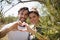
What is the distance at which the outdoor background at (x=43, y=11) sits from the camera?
1.51 meters

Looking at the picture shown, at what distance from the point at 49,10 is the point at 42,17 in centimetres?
10

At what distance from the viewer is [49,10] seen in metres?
1.52

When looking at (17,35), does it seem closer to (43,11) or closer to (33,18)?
(33,18)

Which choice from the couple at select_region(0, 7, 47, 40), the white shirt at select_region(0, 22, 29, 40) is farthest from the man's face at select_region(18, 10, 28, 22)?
the white shirt at select_region(0, 22, 29, 40)

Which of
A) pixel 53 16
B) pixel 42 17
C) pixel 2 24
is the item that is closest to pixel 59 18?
pixel 53 16

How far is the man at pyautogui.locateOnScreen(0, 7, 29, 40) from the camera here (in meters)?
1.50

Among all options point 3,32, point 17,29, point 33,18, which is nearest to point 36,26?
point 33,18

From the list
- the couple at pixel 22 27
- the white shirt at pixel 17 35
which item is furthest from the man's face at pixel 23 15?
the white shirt at pixel 17 35

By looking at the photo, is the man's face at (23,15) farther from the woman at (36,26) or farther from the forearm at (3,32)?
the forearm at (3,32)

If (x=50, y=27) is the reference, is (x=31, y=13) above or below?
above

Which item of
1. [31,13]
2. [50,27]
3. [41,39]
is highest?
[31,13]

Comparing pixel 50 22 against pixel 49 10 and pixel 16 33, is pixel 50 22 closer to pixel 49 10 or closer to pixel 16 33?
pixel 49 10

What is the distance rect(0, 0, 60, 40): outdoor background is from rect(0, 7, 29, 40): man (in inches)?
1.6

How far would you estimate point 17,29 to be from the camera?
1513 millimetres
